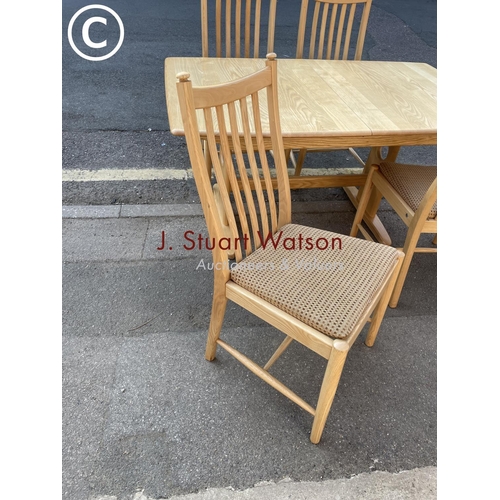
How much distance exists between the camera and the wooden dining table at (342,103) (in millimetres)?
1493

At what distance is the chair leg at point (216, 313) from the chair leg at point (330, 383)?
0.44 meters

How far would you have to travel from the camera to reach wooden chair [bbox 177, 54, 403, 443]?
3.80 ft

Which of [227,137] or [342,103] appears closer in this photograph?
[227,137]

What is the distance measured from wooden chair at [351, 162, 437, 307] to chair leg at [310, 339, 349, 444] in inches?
30.8

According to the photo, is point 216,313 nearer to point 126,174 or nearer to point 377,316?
point 377,316

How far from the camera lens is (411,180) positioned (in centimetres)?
186

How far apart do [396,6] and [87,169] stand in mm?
7033

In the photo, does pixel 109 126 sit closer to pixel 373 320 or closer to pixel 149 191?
pixel 149 191

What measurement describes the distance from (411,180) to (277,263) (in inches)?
35.3

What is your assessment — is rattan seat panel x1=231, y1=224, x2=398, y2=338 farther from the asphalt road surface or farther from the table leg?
the asphalt road surface

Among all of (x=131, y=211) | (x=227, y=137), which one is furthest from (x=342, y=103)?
(x=131, y=211)

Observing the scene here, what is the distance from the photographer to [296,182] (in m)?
2.28

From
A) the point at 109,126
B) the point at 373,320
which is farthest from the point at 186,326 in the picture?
the point at 109,126

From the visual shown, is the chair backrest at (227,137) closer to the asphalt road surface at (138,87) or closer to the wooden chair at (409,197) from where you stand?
the wooden chair at (409,197)
